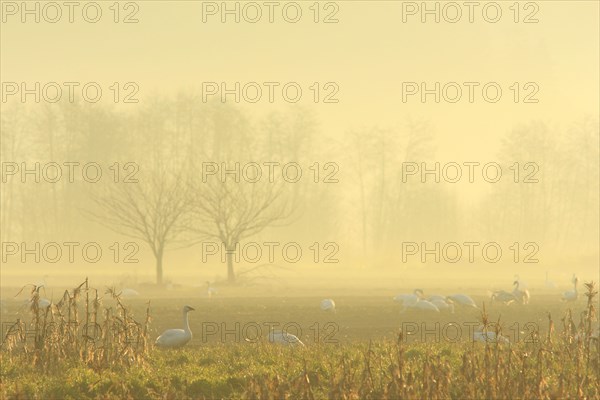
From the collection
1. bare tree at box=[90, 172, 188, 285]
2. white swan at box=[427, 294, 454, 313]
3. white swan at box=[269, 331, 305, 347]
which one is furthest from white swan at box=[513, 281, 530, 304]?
bare tree at box=[90, 172, 188, 285]

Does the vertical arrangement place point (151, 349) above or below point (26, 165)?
below

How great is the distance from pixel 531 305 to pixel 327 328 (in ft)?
51.5

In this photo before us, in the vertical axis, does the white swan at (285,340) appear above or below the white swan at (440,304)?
above

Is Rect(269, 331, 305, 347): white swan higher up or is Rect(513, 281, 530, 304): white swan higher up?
Rect(269, 331, 305, 347): white swan

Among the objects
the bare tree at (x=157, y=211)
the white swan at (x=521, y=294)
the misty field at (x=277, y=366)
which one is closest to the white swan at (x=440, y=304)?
the white swan at (x=521, y=294)

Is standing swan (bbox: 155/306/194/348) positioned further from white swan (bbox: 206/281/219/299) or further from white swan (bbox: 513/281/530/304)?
white swan (bbox: 206/281/219/299)

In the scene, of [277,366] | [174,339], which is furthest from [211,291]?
[277,366]

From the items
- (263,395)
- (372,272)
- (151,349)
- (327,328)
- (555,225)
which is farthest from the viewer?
(555,225)

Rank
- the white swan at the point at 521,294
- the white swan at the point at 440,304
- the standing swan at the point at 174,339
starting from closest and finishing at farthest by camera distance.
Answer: the standing swan at the point at 174,339
the white swan at the point at 440,304
the white swan at the point at 521,294

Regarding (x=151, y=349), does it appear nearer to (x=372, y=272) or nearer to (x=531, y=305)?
(x=531, y=305)

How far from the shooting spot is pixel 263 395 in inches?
523

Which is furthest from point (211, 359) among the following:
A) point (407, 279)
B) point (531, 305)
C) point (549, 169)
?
point (549, 169)

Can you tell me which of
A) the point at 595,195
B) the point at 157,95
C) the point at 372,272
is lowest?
the point at 372,272

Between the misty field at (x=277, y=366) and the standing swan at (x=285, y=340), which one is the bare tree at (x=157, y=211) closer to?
the standing swan at (x=285, y=340)
